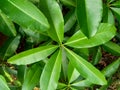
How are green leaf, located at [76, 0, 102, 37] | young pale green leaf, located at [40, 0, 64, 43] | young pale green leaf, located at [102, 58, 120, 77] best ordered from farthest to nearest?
1. young pale green leaf, located at [102, 58, 120, 77]
2. young pale green leaf, located at [40, 0, 64, 43]
3. green leaf, located at [76, 0, 102, 37]

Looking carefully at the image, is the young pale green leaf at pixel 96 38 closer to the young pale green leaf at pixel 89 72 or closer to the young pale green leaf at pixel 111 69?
the young pale green leaf at pixel 89 72

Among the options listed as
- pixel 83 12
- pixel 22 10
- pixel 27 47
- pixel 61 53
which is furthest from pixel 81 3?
pixel 27 47

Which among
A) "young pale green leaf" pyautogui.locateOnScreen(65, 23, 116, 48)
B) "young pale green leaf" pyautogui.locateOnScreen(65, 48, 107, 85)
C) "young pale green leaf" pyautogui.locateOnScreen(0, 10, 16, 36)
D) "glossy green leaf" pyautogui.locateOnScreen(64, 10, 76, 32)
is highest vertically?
"young pale green leaf" pyautogui.locateOnScreen(0, 10, 16, 36)

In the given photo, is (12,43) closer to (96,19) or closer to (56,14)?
(56,14)

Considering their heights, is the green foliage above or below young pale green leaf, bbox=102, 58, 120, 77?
above

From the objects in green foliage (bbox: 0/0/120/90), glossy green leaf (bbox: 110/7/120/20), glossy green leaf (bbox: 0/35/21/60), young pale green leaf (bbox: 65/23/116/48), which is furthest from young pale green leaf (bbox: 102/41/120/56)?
glossy green leaf (bbox: 0/35/21/60)

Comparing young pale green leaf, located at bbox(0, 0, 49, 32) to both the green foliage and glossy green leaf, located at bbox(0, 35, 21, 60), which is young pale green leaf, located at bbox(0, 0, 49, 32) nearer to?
the green foliage

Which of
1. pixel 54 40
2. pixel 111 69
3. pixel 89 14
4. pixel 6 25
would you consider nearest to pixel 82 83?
pixel 111 69

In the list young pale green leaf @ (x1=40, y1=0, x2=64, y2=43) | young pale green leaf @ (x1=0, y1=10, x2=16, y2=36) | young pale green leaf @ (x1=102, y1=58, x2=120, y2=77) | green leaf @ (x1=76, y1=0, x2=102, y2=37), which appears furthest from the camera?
young pale green leaf @ (x1=102, y1=58, x2=120, y2=77)
